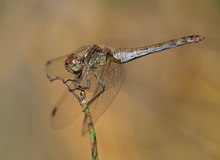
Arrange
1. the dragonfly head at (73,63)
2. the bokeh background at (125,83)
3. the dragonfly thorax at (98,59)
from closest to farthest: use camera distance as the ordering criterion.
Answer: the dragonfly head at (73,63), the dragonfly thorax at (98,59), the bokeh background at (125,83)

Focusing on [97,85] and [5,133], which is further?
[5,133]

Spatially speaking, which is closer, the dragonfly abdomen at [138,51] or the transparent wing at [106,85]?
the transparent wing at [106,85]

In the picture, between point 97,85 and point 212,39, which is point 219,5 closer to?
point 212,39

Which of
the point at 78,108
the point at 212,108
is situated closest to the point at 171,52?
the point at 212,108

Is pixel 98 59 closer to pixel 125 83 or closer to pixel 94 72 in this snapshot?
pixel 94 72

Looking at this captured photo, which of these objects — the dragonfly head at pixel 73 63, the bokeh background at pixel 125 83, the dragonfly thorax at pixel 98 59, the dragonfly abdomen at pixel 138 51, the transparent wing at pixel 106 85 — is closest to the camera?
the dragonfly head at pixel 73 63

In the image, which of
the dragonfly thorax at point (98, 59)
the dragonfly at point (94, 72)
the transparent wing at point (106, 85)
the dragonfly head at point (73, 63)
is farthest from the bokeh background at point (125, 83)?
the dragonfly head at point (73, 63)

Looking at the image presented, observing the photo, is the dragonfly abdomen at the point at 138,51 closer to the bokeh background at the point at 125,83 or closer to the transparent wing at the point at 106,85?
the transparent wing at the point at 106,85

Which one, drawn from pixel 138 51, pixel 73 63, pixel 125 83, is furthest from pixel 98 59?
pixel 125 83
